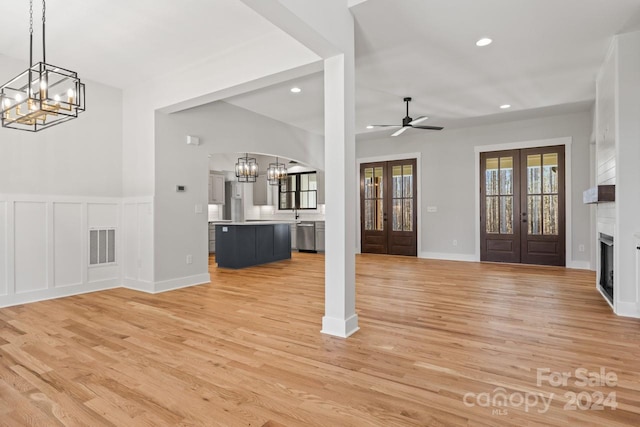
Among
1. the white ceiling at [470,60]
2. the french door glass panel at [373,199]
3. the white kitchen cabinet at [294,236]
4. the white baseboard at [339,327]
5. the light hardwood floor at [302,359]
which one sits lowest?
the light hardwood floor at [302,359]

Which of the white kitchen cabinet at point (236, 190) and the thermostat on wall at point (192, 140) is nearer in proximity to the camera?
the thermostat on wall at point (192, 140)

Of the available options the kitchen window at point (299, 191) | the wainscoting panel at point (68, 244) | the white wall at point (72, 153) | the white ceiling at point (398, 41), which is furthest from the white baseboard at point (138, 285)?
the kitchen window at point (299, 191)

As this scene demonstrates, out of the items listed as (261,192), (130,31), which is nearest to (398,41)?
(130,31)

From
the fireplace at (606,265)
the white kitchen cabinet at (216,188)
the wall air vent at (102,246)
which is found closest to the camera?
the fireplace at (606,265)

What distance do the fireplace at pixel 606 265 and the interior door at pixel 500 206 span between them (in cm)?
289

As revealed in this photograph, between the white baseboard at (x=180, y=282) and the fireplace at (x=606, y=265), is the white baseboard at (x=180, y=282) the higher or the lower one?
the lower one

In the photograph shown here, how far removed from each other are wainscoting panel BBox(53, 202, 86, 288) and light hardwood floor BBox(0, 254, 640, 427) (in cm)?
41

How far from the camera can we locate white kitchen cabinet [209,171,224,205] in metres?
9.66

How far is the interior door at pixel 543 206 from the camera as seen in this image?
22.6 ft

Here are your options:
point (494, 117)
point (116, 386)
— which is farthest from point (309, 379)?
point (494, 117)

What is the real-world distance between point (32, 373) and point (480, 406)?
2.82 metres

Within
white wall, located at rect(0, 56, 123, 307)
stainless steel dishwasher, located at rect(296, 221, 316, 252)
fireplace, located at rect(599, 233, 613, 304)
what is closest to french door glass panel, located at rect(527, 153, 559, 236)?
fireplace, located at rect(599, 233, 613, 304)

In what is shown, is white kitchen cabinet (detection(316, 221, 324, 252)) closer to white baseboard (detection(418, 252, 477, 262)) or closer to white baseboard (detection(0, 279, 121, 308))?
white baseboard (detection(418, 252, 477, 262))

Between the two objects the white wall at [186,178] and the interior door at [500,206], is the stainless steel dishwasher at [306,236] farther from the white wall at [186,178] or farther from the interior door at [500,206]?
the interior door at [500,206]
